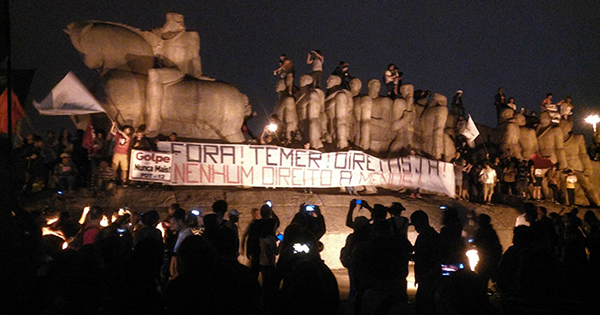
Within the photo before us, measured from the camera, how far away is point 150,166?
11.4 m

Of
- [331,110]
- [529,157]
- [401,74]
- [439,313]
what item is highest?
[401,74]

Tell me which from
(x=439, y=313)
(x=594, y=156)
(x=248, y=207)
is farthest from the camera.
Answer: (x=594, y=156)

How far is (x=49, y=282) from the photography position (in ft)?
12.4

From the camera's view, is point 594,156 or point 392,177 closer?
point 392,177

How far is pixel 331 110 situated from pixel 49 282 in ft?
40.5

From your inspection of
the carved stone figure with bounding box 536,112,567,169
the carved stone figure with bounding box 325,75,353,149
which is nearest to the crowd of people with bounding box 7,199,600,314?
the carved stone figure with bounding box 325,75,353,149

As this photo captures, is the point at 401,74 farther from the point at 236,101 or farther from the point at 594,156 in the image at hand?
the point at 594,156

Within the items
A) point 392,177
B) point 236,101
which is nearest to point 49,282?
point 236,101

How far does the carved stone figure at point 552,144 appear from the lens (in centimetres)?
1916

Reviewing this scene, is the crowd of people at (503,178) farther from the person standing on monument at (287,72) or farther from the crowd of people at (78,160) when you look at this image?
the crowd of people at (78,160)

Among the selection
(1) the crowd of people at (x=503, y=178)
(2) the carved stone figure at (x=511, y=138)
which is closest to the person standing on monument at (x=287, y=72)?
(1) the crowd of people at (x=503, y=178)

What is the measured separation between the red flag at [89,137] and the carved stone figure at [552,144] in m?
15.6

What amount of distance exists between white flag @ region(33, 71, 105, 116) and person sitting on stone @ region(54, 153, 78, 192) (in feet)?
3.52

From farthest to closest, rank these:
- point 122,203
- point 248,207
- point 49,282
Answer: point 248,207, point 122,203, point 49,282
